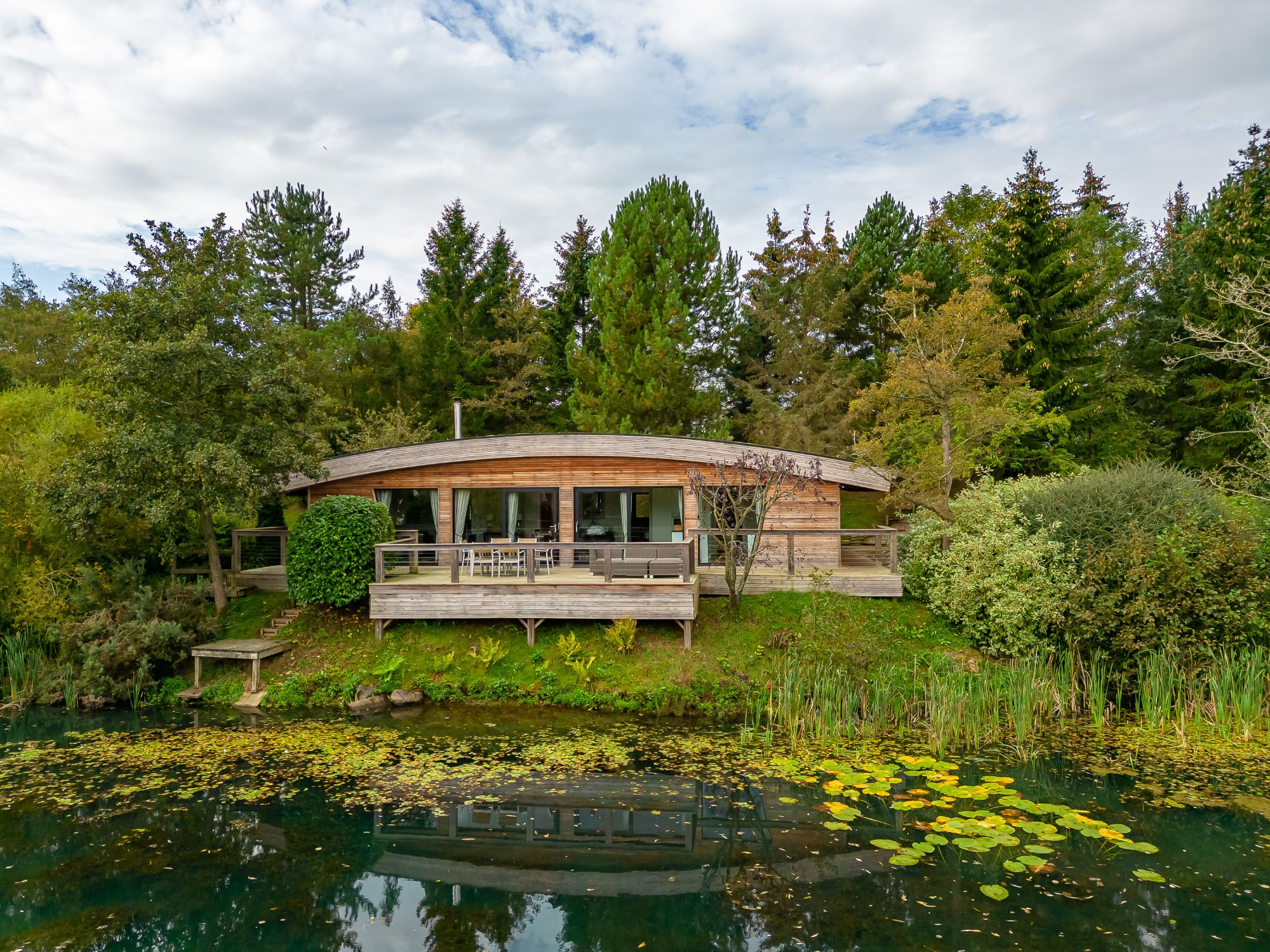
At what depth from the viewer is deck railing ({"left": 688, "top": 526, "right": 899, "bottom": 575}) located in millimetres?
13727

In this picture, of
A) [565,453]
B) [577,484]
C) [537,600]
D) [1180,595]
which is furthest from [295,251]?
[1180,595]

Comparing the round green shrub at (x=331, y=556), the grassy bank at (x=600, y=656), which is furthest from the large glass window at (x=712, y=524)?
the round green shrub at (x=331, y=556)

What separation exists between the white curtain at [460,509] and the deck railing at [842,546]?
17.1 ft

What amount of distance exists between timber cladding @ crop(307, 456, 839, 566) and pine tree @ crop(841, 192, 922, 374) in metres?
11.1

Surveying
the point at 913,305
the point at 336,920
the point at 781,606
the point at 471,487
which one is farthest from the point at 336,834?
the point at 913,305

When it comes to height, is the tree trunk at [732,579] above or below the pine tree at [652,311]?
below

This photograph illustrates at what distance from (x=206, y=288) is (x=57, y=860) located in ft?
34.5

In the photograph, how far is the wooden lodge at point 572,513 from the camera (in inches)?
539

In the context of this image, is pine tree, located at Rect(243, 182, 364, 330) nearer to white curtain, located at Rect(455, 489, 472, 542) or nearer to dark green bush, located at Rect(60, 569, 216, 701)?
Result: white curtain, located at Rect(455, 489, 472, 542)

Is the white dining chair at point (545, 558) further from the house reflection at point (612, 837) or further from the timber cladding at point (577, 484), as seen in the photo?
the house reflection at point (612, 837)

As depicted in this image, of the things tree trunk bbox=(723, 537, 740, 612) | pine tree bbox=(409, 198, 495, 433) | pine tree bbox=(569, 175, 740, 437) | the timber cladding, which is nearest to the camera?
tree trunk bbox=(723, 537, 740, 612)

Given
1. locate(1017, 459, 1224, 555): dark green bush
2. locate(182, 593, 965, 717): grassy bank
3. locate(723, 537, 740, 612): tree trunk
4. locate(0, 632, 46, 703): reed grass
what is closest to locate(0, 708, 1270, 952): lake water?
locate(182, 593, 965, 717): grassy bank

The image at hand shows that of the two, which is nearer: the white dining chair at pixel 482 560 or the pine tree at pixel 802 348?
the white dining chair at pixel 482 560

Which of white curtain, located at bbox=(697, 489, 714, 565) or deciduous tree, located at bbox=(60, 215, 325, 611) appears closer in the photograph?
deciduous tree, located at bbox=(60, 215, 325, 611)
